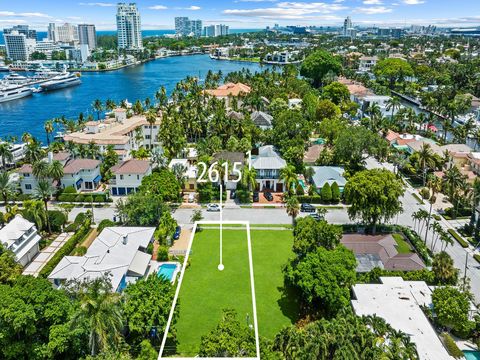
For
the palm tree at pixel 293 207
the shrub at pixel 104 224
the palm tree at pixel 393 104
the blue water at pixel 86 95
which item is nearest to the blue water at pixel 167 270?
the shrub at pixel 104 224

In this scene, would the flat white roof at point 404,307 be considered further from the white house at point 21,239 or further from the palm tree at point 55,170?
the palm tree at point 55,170

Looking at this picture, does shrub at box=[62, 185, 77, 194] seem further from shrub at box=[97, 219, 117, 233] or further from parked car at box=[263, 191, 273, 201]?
parked car at box=[263, 191, 273, 201]

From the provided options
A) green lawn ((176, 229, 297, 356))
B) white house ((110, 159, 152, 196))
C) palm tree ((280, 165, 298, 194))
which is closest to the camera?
green lawn ((176, 229, 297, 356))

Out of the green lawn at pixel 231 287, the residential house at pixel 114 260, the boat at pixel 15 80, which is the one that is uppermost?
the boat at pixel 15 80

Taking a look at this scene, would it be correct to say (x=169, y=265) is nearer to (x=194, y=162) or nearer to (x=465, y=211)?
(x=194, y=162)

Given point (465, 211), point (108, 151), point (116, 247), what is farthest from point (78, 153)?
point (465, 211)

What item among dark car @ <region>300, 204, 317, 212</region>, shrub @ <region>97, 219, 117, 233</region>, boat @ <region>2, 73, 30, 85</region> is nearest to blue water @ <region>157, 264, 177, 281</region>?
shrub @ <region>97, 219, 117, 233</region>
